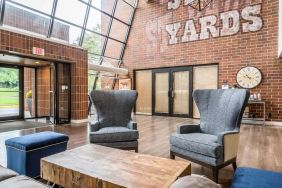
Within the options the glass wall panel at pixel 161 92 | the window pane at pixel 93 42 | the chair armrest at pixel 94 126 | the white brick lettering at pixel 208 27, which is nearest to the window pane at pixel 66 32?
the window pane at pixel 93 42

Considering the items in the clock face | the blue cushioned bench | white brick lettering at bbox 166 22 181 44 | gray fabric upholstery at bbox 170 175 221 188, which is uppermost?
white brick lettering at bbox 166 22 181 44

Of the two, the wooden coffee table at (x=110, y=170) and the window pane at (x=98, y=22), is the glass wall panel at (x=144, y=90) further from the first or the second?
the wooden coffee table at (x=110, y=170)

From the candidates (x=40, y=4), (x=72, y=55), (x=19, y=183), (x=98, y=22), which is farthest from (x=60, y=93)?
(x=19, y=183)

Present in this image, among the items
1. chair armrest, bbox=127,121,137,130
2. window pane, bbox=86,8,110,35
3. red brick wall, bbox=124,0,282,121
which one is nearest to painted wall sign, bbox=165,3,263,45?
red brick wall, bbox=124,0,282,121

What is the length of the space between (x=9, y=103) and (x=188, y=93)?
652cm

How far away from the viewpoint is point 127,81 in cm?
923

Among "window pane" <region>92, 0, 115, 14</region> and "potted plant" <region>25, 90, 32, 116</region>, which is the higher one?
"window pane" <region>92, 0, 115, 14</region>

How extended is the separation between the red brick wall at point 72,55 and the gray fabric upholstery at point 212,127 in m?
4.34

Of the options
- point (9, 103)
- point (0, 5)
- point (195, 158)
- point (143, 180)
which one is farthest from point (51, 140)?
point (9, 103)

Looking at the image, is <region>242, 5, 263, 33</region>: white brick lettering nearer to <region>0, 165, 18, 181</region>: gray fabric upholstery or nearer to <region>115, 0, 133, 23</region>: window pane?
<region>115, 0, 133, 23</region>: window pane

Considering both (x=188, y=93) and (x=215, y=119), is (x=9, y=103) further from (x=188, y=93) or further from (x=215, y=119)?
(x=215, y=119)

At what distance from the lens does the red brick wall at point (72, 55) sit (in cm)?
489

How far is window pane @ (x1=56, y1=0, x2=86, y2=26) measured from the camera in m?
6.37

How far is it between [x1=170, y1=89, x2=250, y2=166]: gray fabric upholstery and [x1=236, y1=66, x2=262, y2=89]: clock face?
408cm
